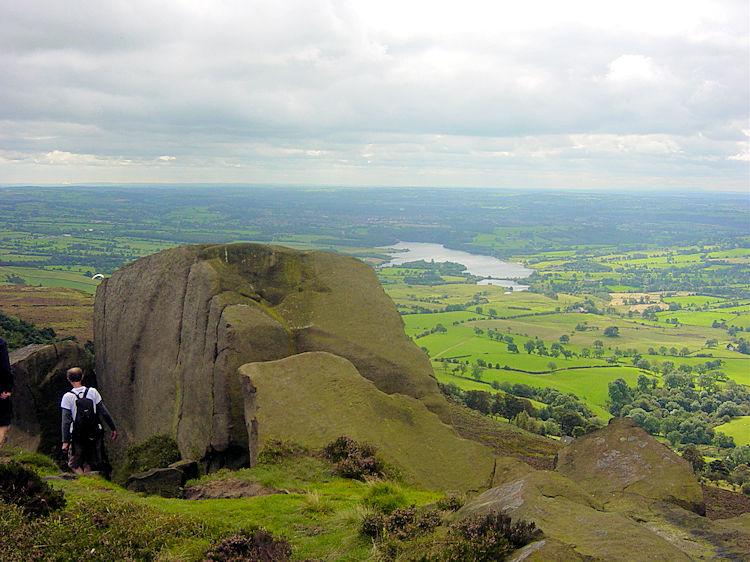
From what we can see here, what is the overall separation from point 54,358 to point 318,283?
49.1 feet

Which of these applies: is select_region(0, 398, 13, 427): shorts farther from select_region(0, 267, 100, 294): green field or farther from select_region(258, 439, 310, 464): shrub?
select_region(0, 267, 100, 294): green field

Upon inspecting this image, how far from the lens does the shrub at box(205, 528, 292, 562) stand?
997cm

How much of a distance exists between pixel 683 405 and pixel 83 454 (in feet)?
339

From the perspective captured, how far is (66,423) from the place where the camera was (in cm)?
1666

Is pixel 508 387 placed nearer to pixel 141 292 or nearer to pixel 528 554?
pixel 141 292

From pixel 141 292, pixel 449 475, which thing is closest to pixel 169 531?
pixel 449 475

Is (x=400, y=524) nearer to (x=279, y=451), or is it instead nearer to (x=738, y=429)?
(x=279, y=451)

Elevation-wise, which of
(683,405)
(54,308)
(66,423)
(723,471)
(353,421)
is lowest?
(683,405)

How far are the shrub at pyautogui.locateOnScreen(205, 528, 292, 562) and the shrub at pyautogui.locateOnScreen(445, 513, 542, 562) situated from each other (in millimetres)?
3419

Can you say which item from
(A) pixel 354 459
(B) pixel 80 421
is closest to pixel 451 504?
(A) pixel 354 459

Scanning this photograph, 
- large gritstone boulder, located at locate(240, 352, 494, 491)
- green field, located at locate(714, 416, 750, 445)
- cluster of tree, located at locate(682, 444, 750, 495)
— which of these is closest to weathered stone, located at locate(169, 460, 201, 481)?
large gritstone boulder, located at locate(240, 352, 494, 491)

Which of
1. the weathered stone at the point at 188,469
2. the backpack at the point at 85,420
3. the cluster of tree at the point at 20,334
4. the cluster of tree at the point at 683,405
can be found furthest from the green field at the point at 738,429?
the cluster of tree at the point at 20,334

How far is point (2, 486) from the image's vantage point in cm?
1055

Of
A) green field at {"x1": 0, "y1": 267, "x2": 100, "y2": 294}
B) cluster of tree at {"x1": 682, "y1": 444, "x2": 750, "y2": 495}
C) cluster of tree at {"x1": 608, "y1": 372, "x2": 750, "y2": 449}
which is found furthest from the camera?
green field at {"x1": 0, "y1": 267, "x2": 100, "y2": 294}
